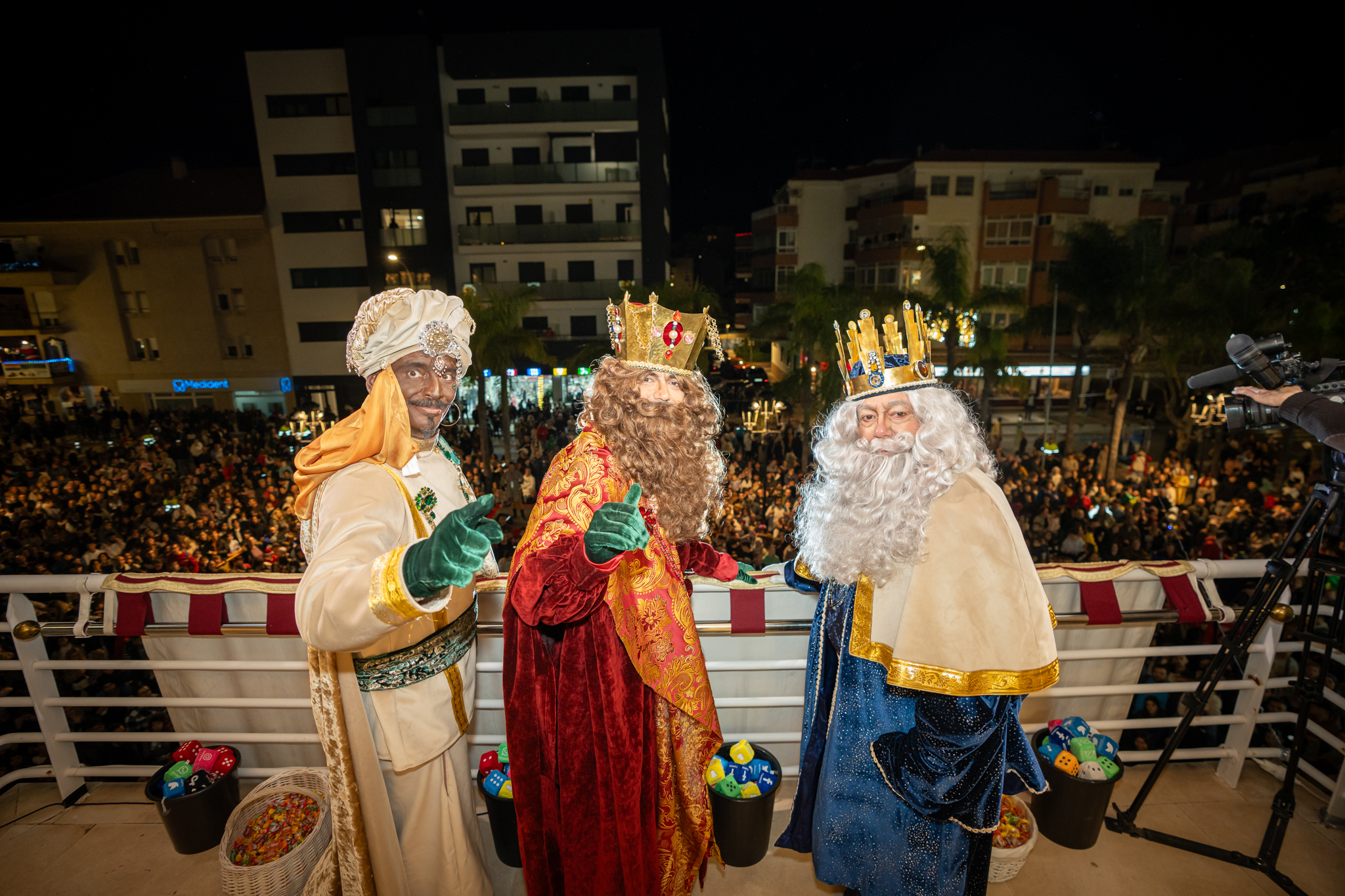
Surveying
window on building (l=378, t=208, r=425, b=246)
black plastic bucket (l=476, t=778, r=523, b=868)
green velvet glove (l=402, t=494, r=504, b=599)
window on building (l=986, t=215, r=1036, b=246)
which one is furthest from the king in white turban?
window on building (l=986, t=215, r=1036, b=246)

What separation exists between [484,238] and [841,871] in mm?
24996

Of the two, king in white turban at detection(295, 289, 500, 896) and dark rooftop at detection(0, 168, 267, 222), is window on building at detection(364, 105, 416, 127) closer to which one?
dark rooftop at detection(0, 168, 267, 222)

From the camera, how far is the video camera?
229 centimetres

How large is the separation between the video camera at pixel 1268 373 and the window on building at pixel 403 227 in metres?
25.3

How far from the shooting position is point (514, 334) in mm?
16312

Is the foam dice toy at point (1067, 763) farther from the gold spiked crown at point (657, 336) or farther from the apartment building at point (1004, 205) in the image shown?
the apartment building at point (1004, 205)

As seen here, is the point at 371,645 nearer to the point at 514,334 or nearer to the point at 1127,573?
the point at 1127,573

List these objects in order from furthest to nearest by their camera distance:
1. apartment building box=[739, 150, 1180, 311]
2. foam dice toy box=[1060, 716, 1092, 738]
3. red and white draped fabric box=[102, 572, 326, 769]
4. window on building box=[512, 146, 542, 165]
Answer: apartment building box=[739, 150, 1180, 311]
window on building box=[512, 146, 542, 165]
foam dice toy box=[1060, 716, 1092, 738]
red and white draped fabric box=[102, 572, 326, 769]

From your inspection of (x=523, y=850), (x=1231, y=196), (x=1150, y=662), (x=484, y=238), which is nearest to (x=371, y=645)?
(x=523, y=850)

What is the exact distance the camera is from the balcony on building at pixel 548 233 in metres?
23.4

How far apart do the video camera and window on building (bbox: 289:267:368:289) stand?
26434 millimetres

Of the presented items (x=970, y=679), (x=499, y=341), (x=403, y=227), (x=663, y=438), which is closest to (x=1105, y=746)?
(x=970, y=679)

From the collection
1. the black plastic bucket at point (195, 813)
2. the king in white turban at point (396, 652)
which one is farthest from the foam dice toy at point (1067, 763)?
the black plastic bucket at point (195, 813)

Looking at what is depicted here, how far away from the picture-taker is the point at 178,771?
9.54 ft
